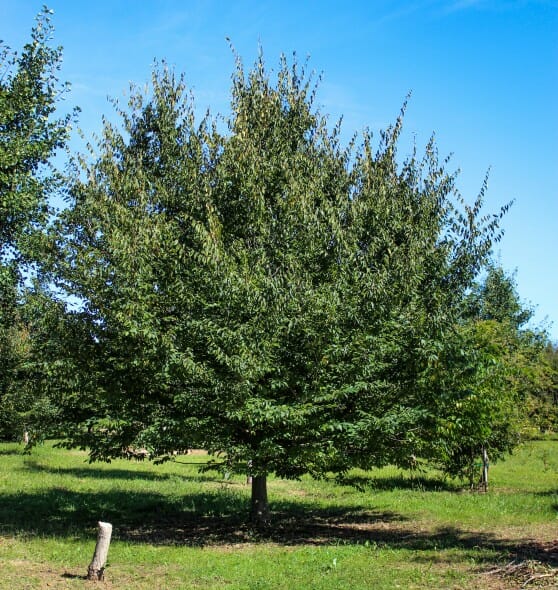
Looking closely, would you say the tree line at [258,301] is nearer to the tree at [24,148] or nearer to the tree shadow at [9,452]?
the tree at [24,148]

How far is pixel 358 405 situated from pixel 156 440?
4.06m

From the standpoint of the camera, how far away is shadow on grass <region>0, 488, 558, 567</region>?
1227 cm

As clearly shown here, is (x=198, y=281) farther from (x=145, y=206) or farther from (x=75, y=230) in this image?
(x=75, y=230)

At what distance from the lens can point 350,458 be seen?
12375 mm

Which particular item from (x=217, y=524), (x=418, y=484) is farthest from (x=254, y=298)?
(x=418, y=484)

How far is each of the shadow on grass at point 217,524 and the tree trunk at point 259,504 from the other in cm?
27

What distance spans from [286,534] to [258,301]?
5.74m

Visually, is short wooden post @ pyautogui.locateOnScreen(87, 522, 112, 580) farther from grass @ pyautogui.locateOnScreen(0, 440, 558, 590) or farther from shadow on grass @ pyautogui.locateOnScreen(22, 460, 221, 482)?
shadow on grass @ pyautogui.locateOnScreen(22, 460, 221, 482)

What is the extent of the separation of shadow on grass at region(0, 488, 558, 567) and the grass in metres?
0.04

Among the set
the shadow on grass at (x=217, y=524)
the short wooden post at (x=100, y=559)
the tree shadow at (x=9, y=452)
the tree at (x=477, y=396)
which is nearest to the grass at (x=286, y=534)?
the shadow on grass at (x=217, y=524)

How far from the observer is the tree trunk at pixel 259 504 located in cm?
1396

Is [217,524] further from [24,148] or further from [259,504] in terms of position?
[24,148]

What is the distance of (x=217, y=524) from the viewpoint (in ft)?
49.6

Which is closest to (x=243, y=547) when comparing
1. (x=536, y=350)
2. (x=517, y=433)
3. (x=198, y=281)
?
(x=198, y=281)
